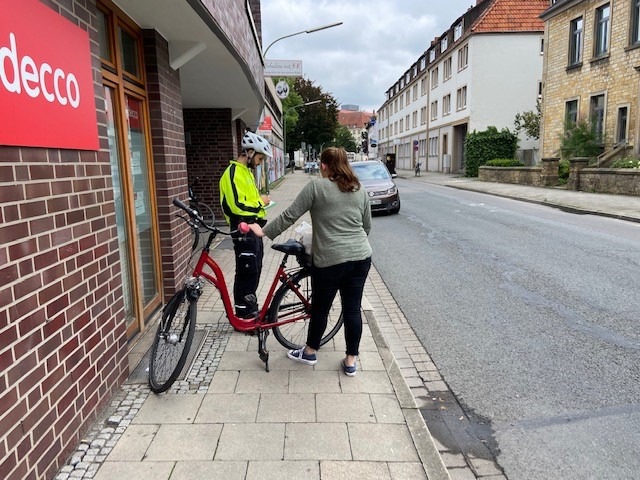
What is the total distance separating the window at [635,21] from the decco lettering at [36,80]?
2464cm

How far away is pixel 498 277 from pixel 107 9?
5.69 meters

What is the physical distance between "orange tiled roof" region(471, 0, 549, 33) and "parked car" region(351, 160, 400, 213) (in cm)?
2455

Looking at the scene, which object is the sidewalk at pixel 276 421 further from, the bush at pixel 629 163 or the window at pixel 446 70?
the window at pixel 446 70

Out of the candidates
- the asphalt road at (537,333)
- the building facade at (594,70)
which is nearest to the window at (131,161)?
the asphalt road at (537,333)

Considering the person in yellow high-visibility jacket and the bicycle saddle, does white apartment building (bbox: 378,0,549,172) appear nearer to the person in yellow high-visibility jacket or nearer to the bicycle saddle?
the person in yellow high-visibility jacket

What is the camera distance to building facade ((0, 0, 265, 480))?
7.38 feet

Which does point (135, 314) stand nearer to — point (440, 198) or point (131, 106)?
point (131, 106)

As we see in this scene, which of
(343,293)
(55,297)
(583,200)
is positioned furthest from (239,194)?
(583,200)

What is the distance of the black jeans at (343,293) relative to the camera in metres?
3.57

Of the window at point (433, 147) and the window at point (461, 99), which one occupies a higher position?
the window at point (461, 99)

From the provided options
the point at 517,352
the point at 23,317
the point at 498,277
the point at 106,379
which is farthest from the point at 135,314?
the point at 498,277

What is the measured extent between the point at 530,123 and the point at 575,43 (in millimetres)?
7185

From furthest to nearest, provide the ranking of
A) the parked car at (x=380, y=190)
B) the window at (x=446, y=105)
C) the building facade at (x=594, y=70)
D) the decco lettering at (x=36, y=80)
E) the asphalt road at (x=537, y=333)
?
the window at (x=446, y=105)
the building facade at (x=594, y=70)
the parked car at (x=380, y=190)
the asphalt road at (x=537, y=333)
the decco lettering at (x=36, y=80)

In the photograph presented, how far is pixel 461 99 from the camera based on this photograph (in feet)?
126
